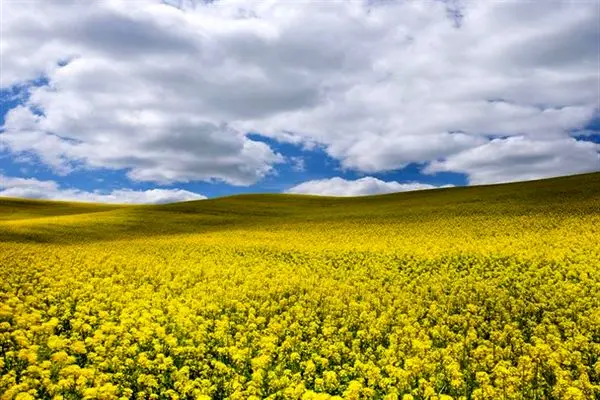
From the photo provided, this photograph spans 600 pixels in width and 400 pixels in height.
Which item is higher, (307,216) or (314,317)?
(307,216)

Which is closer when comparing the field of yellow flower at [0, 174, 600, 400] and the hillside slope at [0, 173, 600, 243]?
the field of yellow flower at [0, 174, 600, 400]

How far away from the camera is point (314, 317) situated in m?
14.1

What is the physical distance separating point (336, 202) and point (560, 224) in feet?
Result: 138

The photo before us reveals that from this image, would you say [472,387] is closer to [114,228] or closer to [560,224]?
[560,224]

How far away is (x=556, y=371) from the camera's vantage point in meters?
9.08

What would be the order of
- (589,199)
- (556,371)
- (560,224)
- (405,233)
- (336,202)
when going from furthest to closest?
(336,202) < (589,199) < (405,233) < (560,224) < (556,371)

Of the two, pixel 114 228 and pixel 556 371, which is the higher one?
pixel 114 228

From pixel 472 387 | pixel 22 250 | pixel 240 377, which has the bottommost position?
pixel 472 387

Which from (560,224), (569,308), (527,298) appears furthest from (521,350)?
(560,224)

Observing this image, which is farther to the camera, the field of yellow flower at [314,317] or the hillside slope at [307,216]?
the hillside slope at [307,216]

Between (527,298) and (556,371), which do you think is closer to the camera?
(556,371)

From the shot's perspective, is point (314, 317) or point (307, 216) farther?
point (307, 216)

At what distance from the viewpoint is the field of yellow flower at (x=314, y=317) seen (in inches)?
361

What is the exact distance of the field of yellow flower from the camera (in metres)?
9.16
